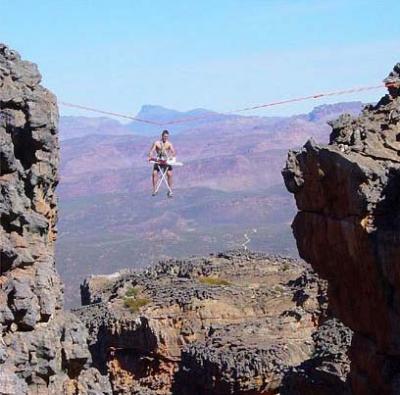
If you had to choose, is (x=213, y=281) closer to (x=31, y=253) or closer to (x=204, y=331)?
(x=204, y=331)

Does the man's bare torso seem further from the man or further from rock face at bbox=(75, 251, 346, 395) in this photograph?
rock face at bbox=(75, 251, 346, 395)

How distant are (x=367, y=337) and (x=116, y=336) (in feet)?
75.5

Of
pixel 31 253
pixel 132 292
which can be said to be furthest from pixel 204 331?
pixel 31 253

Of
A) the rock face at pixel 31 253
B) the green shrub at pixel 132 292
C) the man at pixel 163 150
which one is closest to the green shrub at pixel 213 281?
the green shrub at pixel 132 292

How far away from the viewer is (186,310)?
4584 cm

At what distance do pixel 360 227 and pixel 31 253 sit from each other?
24.4ft

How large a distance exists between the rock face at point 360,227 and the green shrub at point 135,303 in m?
21.6

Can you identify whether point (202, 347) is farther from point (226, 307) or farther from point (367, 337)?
point (367, 337)

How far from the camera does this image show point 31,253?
69.2 ft

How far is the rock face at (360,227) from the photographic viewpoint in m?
22.0

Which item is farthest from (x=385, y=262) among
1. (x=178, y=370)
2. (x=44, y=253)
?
(x=178, y=370)

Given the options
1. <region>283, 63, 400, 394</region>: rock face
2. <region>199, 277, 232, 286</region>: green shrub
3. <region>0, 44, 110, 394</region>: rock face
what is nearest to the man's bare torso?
<region>283, 63, 400, 394</region>: rock face

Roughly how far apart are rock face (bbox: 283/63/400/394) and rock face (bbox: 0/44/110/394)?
249 inches

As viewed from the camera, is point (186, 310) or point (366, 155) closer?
point (366, 155)
